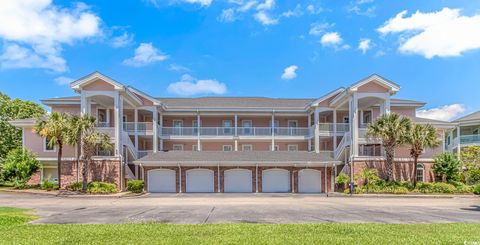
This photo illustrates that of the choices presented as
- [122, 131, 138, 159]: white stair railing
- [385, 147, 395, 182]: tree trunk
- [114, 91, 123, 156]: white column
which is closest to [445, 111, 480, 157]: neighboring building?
[385, 147, 395, 182]: tree trunk

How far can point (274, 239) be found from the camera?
9656 mm

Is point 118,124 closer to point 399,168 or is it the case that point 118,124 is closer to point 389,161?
point 389,161

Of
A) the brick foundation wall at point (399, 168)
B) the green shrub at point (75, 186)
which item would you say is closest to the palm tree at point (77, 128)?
the green shrub at point (75, 186)

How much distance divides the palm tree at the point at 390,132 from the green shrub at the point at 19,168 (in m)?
27.2

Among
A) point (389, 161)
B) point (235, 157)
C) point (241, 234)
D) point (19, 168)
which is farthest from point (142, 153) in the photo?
point (241, 234)

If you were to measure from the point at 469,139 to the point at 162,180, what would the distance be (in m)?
30.6

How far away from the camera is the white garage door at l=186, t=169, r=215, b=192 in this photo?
3053 cm

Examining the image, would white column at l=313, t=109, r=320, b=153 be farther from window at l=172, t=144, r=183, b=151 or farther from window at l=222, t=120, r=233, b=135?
window at l=172, t=144, r=183, b=151

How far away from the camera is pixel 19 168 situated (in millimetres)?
29250

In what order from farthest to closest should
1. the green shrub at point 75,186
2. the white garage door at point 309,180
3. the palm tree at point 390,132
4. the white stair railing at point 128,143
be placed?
the white stair railing at point 128,143
the white garage door at point 309,180
the palm tree at point 390,132
the green shrub at point 75,186

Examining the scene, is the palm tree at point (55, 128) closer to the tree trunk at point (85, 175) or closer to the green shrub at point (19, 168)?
the tree trunk at point (85, 175)

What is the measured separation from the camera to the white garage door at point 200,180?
100 feet

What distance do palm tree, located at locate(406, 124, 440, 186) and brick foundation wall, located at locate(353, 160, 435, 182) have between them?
1888mm

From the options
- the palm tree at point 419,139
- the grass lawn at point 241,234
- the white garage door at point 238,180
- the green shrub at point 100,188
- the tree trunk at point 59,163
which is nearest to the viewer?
the grass lawn at point 241,234
